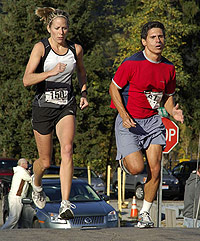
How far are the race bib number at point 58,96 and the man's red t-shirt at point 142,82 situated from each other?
1.90 ft

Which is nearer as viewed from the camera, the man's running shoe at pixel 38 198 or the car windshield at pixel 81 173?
the man's running shoe at pixel 38 198

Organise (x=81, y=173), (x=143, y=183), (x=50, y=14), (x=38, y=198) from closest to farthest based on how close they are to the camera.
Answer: (x=50, y=14)
(x=38, y=198)
(x=81, y=173)
(x=143, y=183)

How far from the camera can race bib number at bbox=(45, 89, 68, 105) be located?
6676 mm

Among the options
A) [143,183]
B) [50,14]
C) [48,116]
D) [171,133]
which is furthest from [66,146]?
[143,183]

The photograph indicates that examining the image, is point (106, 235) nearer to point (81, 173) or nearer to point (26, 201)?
point (26, 201)

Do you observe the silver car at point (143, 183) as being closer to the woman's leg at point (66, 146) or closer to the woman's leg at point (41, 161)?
the woman's leg at point (41, 161)

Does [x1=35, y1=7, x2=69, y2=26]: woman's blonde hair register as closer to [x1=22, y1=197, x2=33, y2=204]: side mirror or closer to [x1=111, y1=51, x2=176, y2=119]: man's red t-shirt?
[x1=111, y1=51, x2=176, y2=119]: man's red t-shirt

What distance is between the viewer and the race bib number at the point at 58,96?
21.9ft

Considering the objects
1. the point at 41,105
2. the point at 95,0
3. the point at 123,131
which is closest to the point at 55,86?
Answer: the point at 41,105

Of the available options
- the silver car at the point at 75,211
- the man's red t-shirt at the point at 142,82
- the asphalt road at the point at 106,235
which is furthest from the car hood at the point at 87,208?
the man's red t-shirt at the point at 142,82

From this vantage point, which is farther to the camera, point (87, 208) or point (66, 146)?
point (87, 208)

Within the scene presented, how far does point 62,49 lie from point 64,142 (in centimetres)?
105

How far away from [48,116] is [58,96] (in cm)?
26

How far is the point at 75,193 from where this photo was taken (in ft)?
45.4
